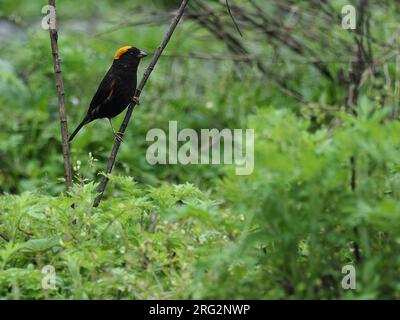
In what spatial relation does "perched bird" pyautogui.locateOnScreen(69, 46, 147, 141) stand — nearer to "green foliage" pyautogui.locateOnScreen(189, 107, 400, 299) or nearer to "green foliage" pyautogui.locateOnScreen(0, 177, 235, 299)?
"green foliage" pyautogui.locateOnScreen(0, 177, 235, 299)

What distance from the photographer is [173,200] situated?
4062 millimetres

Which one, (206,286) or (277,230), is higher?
(277,230)

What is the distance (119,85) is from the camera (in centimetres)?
539

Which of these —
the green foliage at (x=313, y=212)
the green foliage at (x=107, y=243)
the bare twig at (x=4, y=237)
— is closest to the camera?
the green foliage at (x=313, y=212)

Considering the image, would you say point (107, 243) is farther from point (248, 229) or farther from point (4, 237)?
point (248, 229)

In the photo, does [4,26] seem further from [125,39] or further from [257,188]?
[257,188]

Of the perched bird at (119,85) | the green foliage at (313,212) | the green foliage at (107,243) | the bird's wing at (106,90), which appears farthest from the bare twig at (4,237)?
the bird's wing at (106,90)

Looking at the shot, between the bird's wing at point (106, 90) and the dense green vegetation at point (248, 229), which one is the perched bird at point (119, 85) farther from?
the dense green vegetation at point (248, 229)

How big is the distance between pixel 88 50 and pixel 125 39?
94 cm

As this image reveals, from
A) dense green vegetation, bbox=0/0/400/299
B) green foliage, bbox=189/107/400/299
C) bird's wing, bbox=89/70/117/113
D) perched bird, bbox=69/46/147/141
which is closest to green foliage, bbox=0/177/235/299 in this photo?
dense green vegetation, bbox=0/0/400/299

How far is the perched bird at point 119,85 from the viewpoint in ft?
17.5

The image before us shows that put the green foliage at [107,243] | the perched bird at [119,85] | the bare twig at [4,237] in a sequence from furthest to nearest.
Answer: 1. the perched bird at [119,85]
2. the bare twig at [4,237]
3. the green foliage at [107,243]

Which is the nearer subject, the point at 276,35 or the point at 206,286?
the point at 206,286

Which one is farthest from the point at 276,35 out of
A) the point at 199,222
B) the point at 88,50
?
the point at 199,222
